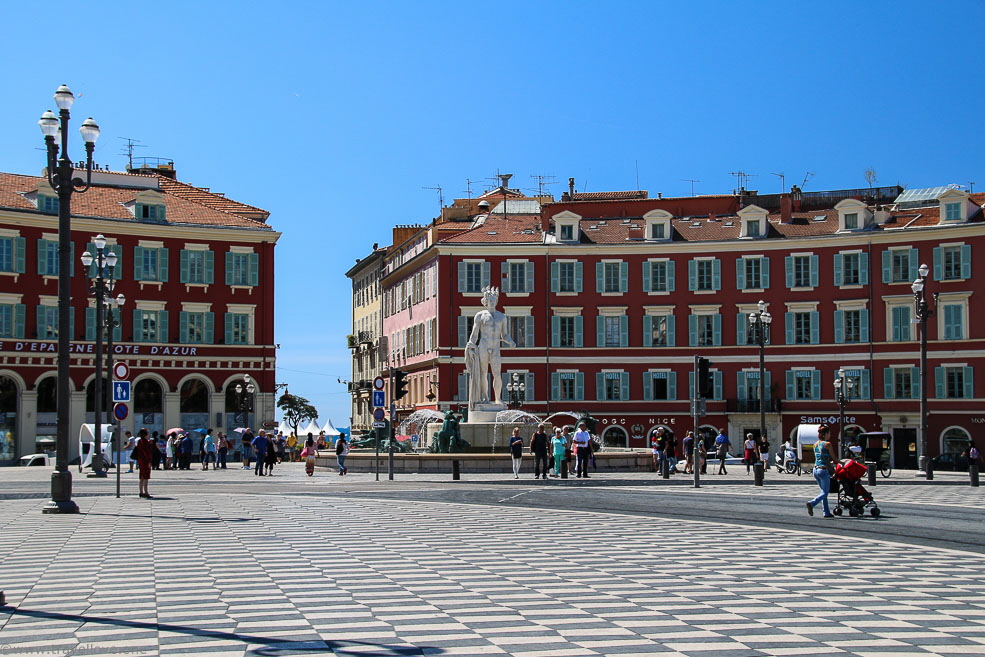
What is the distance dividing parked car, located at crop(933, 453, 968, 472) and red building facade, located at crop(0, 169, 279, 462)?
3112 cm

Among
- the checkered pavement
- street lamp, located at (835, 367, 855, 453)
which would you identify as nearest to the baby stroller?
the checkered pavement

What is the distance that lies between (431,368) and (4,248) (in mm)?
24376

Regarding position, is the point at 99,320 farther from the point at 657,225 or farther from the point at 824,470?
the point at 657,225

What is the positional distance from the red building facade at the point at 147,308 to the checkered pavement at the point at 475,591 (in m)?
42.2

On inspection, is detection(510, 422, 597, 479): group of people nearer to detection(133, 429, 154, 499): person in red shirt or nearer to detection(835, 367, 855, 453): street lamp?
detection(133, 429, 154, 499): person in red shirt

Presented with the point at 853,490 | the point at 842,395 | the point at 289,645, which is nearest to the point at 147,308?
the point at 842,395

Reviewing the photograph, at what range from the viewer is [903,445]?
65125mm

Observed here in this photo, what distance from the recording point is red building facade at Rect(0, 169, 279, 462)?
59.1 metres

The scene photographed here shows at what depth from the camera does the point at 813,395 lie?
6750 centimetres

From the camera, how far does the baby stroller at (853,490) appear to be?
70.2 ft

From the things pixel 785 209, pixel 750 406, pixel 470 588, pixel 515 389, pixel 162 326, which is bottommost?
pixel 470 588

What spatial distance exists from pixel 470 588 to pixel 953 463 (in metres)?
46.4

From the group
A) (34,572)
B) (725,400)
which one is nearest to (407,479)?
(34,572)

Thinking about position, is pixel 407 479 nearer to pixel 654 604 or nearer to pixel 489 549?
pixel 489 549
